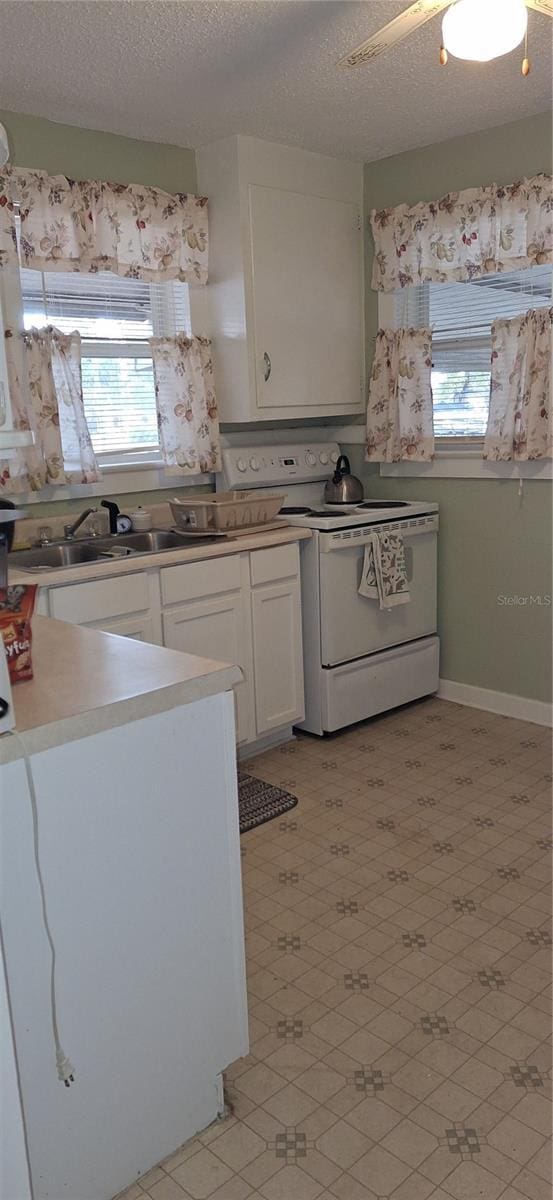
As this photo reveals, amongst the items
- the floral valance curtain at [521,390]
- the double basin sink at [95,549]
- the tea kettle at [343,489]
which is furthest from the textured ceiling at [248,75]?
the double basin sink at [95,549]

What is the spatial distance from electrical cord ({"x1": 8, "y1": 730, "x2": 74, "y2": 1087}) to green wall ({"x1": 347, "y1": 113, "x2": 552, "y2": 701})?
278cm

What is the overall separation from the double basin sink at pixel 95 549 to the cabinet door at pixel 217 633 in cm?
24

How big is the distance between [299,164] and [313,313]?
60 centimetres

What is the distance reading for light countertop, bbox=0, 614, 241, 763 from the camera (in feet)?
4.71

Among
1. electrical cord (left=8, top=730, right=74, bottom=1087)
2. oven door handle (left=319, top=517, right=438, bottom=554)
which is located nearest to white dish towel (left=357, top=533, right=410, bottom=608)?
oven door handle (left=319, top=517, right=438, bottom=554)

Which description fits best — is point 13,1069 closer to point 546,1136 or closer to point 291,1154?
point 291,1154

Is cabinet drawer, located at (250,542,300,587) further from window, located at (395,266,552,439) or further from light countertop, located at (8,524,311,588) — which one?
window, located at (395,266,552,439)

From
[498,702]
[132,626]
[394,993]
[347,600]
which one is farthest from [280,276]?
[394,993]

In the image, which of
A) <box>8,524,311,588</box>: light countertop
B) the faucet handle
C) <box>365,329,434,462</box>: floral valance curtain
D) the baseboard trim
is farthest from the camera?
<box>365,329,434,462</box>: floral valance curtain

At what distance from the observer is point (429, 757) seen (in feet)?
11.7

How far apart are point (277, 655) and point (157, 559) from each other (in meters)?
0.72

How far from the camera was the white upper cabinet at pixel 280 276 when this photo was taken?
12.0ft

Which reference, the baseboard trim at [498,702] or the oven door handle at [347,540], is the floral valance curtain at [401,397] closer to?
the oven door handle at [347,540]

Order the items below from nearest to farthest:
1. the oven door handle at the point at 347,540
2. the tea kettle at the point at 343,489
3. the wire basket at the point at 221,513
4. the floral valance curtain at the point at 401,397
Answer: the wire basket at the point at 221,513
the oven door handle at the point at 347,540
the floral valance curtain at the point at 401,397
the tea kettle at the point at 343,489
